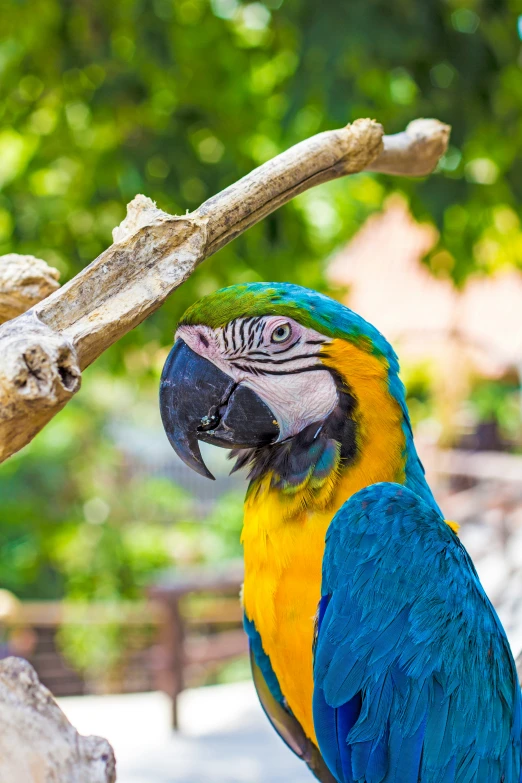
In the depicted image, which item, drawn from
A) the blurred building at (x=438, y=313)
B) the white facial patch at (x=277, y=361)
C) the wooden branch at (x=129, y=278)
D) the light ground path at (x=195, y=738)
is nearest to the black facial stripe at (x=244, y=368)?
the white facial patch at (x=277, y=361)

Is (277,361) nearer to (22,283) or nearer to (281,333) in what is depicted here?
(281,333)

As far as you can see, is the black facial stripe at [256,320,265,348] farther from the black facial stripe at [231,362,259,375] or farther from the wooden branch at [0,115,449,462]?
the wooden branch at [0,115,449,462]

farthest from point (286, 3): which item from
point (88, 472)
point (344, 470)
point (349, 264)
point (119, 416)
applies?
point (119, 416)

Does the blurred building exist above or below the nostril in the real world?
above

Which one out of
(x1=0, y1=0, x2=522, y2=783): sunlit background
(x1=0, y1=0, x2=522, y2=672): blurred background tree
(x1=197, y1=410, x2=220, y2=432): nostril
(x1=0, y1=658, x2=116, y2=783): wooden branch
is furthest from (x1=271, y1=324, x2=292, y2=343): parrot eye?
(x1=0, y1=0, x2=522, y2=672): blurred background tree

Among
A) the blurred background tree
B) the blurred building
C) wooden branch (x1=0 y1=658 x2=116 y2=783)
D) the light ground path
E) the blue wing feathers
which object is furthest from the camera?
the blurred building

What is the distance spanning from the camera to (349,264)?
6.79 metres

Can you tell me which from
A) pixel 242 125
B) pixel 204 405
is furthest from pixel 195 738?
pixel 204 405

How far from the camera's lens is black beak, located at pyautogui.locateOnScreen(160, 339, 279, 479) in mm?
1019

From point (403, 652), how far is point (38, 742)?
20.8 inches

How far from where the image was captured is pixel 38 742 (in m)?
0.61

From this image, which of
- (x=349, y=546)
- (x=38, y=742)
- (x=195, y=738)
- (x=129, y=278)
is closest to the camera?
(x=38, y=742)

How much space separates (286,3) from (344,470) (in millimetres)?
1484

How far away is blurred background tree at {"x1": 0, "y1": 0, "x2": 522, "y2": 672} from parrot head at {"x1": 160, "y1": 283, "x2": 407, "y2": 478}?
1.12 meters
